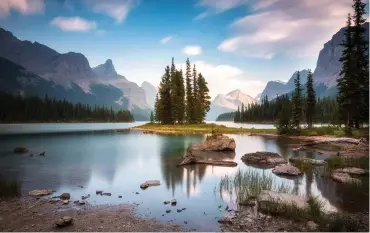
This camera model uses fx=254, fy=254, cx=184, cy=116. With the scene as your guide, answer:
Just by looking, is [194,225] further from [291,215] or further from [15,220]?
[15,220]

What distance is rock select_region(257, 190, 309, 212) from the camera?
35.9ft

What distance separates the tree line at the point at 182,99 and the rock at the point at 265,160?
55.5 m

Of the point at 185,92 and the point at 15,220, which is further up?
the point at 185,92

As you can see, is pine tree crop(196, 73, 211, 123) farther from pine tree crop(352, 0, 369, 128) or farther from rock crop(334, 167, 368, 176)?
rock crop(334, 167, 368, 176)

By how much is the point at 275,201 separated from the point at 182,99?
71.6 meters

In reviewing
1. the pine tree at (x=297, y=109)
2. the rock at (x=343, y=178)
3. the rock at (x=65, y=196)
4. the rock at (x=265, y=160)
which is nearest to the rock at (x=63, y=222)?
the rock at (x=65, y=196)

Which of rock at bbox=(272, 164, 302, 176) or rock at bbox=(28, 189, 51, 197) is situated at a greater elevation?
rock at bbox=(272, 164, 302, 176)

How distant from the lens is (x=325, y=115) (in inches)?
5689

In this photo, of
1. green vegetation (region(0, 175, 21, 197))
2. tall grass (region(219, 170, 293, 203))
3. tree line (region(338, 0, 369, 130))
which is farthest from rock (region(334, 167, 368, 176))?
green vegetation (region(0, 175, 21, 197))

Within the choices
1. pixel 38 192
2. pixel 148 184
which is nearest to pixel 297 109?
pixel 148 184

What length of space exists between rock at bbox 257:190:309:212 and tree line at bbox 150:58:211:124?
6951 cm

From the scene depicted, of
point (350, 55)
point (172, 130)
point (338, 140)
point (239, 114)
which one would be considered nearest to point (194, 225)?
point (338, 140)

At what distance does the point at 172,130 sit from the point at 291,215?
199 feet

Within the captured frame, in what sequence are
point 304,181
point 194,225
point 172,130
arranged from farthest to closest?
point 172,130, point 304,181, point 194,225
